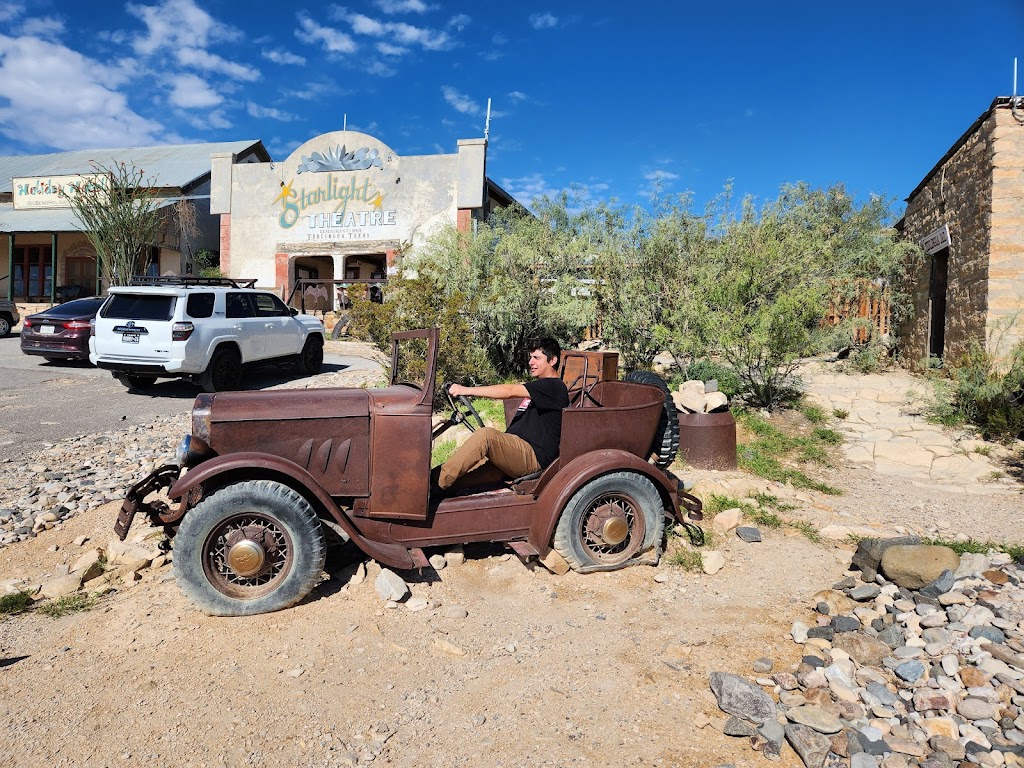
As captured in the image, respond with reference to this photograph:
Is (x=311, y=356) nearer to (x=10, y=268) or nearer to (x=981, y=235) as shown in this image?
(x=981, y=235)

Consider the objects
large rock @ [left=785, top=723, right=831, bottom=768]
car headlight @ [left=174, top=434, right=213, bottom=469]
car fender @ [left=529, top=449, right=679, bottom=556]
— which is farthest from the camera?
car fender @ [left=529, top=449, right=679, bottom=556]

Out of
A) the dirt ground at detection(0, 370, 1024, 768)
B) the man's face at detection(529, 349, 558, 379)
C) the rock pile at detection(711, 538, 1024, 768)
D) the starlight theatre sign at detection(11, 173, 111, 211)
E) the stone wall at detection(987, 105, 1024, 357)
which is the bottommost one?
the dirt ground at detection(0, 370, 1024, 768)

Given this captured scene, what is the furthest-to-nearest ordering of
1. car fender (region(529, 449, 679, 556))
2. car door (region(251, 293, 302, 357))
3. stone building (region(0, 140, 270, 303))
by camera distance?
stone building (region(0, 140, 270, 303)), car door (region(251, 293, 302, 357)), car fender (region(529, 449, 679, 556))

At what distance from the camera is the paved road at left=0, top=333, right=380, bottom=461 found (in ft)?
Result: 26.2

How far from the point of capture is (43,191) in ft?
85.6

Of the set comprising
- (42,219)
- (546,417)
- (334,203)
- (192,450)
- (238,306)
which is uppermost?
(334,203)

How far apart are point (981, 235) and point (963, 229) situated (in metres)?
0.84

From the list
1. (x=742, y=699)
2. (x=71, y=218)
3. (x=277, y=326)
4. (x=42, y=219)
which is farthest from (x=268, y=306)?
(x=42, y=219)

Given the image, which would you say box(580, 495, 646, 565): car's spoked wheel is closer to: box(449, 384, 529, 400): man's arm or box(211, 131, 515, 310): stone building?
box(449, 384, 529, 400): man's arm

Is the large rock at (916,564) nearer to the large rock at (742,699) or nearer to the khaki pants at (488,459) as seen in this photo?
the large rock at (742,699)

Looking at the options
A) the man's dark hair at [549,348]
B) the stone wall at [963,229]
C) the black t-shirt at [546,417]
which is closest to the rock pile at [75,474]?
the black t-shirt at [546,417]

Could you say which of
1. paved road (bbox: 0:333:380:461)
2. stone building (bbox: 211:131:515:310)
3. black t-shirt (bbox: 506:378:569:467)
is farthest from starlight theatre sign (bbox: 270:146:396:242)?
black t-shirt (bbox: 506:378:569:467)

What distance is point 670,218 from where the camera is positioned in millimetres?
10312

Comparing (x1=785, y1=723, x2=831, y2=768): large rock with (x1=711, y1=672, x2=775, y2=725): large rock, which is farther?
(x1=711, y1=672, x2=775, y2=725): large rock
